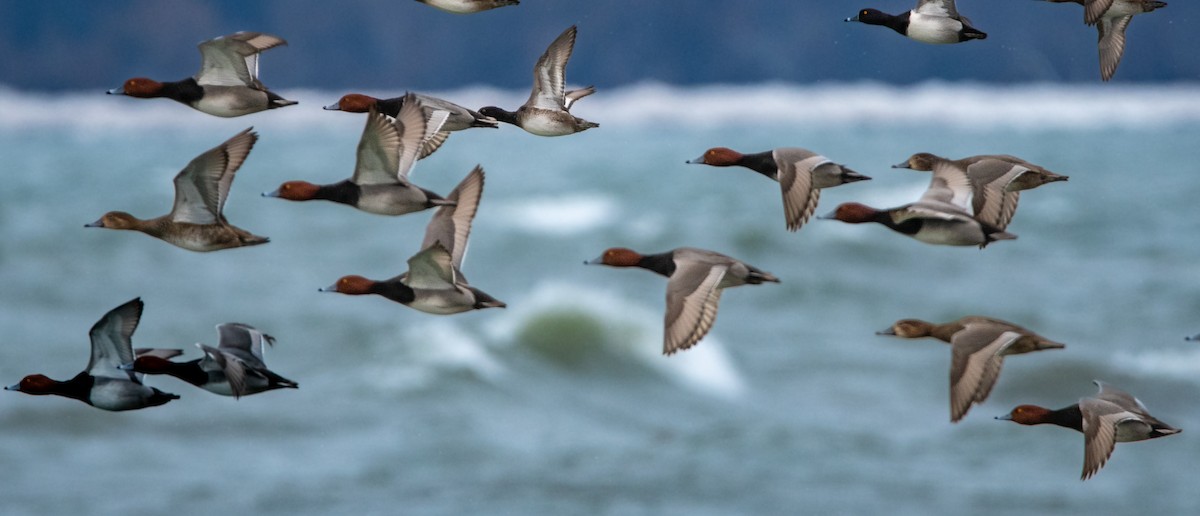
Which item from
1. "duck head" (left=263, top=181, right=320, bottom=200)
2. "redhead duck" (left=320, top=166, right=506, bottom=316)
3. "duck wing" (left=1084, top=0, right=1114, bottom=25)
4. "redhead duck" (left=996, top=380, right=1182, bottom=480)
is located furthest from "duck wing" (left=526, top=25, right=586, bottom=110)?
"redhead duck" (left=996, top=380, right=1182, bottom=480)

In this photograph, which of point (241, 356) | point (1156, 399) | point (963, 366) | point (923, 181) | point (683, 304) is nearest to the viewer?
point (963, 366)

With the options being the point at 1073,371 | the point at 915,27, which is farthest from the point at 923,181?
the point at 915,27

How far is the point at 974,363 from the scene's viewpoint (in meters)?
7.99

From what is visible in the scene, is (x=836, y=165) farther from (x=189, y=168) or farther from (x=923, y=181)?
(x=923, y=181)

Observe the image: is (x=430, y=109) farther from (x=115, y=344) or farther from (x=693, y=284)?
(x=115, y=344)

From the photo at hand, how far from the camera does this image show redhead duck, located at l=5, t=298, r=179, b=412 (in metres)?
9.40

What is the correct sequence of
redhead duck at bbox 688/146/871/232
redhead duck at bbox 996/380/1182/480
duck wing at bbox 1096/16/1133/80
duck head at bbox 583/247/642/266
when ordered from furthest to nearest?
duck wing at bbox 1096/16/1133/80 < duck head at bbox 583/247/642/266 < redhead duck at bbox 688/146/871/232 < redhead duck at bbox 996/380/1182/480

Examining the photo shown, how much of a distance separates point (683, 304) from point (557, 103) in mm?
1776

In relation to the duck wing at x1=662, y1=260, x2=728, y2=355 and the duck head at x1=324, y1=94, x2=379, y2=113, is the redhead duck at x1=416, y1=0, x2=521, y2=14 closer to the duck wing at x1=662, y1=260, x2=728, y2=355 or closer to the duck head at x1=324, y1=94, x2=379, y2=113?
the duck head at x1=324, y1=94, x2=379, y2=113

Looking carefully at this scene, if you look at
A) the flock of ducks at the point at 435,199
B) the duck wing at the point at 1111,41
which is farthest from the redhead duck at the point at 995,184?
the duck wing at the point at 1111,41

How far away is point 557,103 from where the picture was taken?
9648 millimetres

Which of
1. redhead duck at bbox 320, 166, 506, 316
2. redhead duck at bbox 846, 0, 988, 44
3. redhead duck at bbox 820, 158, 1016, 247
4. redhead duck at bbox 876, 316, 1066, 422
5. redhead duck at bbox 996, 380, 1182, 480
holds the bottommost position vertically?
redhead duck at bbox 996, 380, 1182, 480

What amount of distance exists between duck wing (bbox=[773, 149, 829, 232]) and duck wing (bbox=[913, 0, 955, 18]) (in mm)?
1198

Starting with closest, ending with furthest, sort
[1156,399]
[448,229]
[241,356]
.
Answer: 1. [241,356]
2. [448,229]
3. [1156,399]
